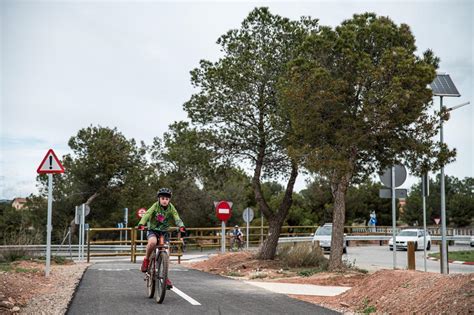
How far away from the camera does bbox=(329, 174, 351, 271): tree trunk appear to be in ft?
52.7

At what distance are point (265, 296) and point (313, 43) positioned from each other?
25.3 ft

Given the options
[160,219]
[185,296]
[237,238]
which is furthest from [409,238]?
[160,219]

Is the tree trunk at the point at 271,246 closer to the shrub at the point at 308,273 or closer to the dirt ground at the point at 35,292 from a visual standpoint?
the shrub at the point at 308,273

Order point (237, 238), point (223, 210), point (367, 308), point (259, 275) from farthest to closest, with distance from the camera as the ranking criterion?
point (237, 238) → point (223, 210) → point (259, 275) → point (367, 308)

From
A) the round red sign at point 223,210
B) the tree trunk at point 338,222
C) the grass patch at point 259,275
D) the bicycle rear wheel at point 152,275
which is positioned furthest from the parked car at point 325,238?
the bicycle rear wheel at point 152,275

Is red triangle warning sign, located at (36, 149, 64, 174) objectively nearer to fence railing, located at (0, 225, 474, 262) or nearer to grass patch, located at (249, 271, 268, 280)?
fence railing, located at (0, 225, 474, 262)

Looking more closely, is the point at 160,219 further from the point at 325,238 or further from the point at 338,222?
the point at 325,238

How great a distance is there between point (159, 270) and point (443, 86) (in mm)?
11590

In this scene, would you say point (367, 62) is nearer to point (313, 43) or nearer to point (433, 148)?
point (313, 43)

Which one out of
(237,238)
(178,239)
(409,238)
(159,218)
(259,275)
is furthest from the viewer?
(409,238)

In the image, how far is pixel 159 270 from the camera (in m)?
9.42

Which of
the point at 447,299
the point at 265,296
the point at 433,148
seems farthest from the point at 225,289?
the point at 433,148

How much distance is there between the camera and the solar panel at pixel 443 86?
16.8 m

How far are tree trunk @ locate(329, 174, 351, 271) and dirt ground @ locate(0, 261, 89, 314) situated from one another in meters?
7.06
